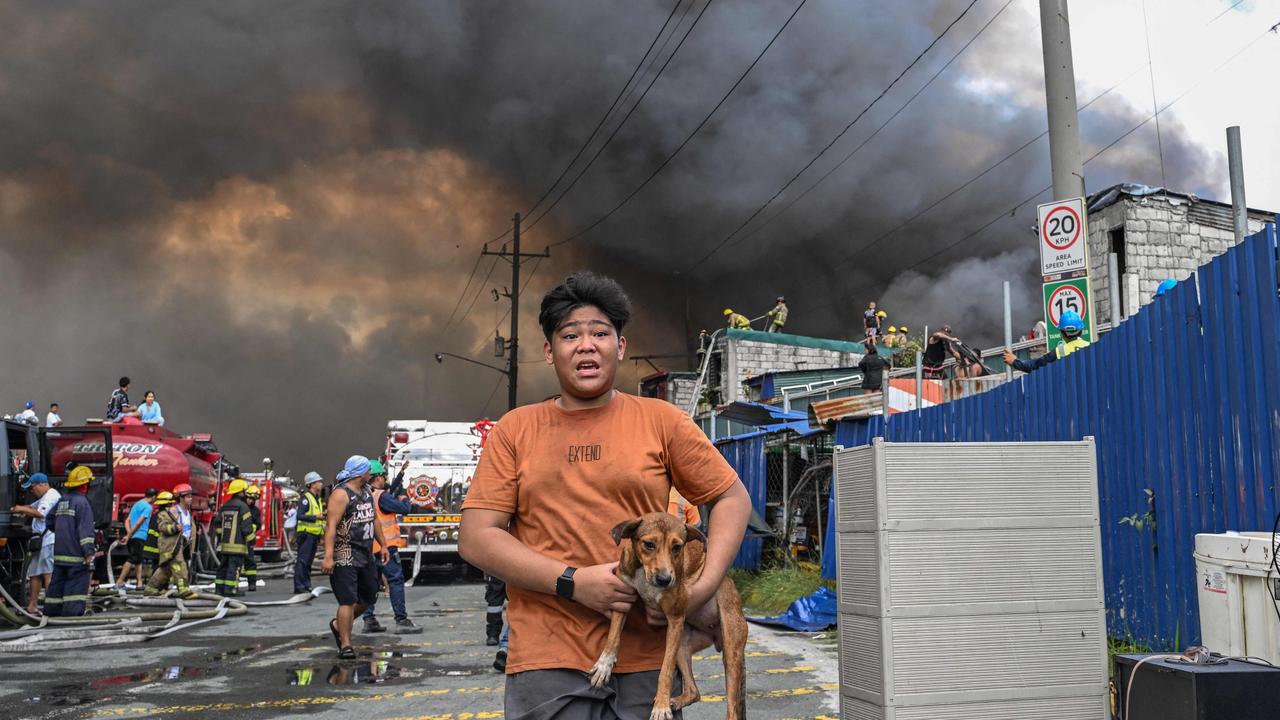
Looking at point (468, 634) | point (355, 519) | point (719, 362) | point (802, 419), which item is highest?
point (719, 362)

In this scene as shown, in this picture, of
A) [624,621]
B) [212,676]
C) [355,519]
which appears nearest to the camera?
[624,621]

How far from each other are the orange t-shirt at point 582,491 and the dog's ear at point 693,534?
0.09 meters

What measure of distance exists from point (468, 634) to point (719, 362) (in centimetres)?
2586

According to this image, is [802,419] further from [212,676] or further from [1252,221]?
[1252,221]

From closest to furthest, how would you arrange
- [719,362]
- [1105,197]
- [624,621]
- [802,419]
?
[624,621] → [802,419] → [1105,197] → [719,362]

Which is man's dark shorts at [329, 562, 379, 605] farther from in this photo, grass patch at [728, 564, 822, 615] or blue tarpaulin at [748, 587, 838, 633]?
blue tarpaulin at [748, 587, 838, 633]

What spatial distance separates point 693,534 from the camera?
3178 mm

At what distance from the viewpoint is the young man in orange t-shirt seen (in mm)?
2889

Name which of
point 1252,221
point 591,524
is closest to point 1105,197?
point 1252,221

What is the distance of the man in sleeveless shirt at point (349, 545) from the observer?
35.8 feet

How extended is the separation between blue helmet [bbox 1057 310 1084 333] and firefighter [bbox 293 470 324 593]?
523 inches

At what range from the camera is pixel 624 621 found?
2918mm

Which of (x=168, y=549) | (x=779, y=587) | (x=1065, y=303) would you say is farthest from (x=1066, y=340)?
(x=168, y=549)

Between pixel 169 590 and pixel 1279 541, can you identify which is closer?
pixel 1279 541
